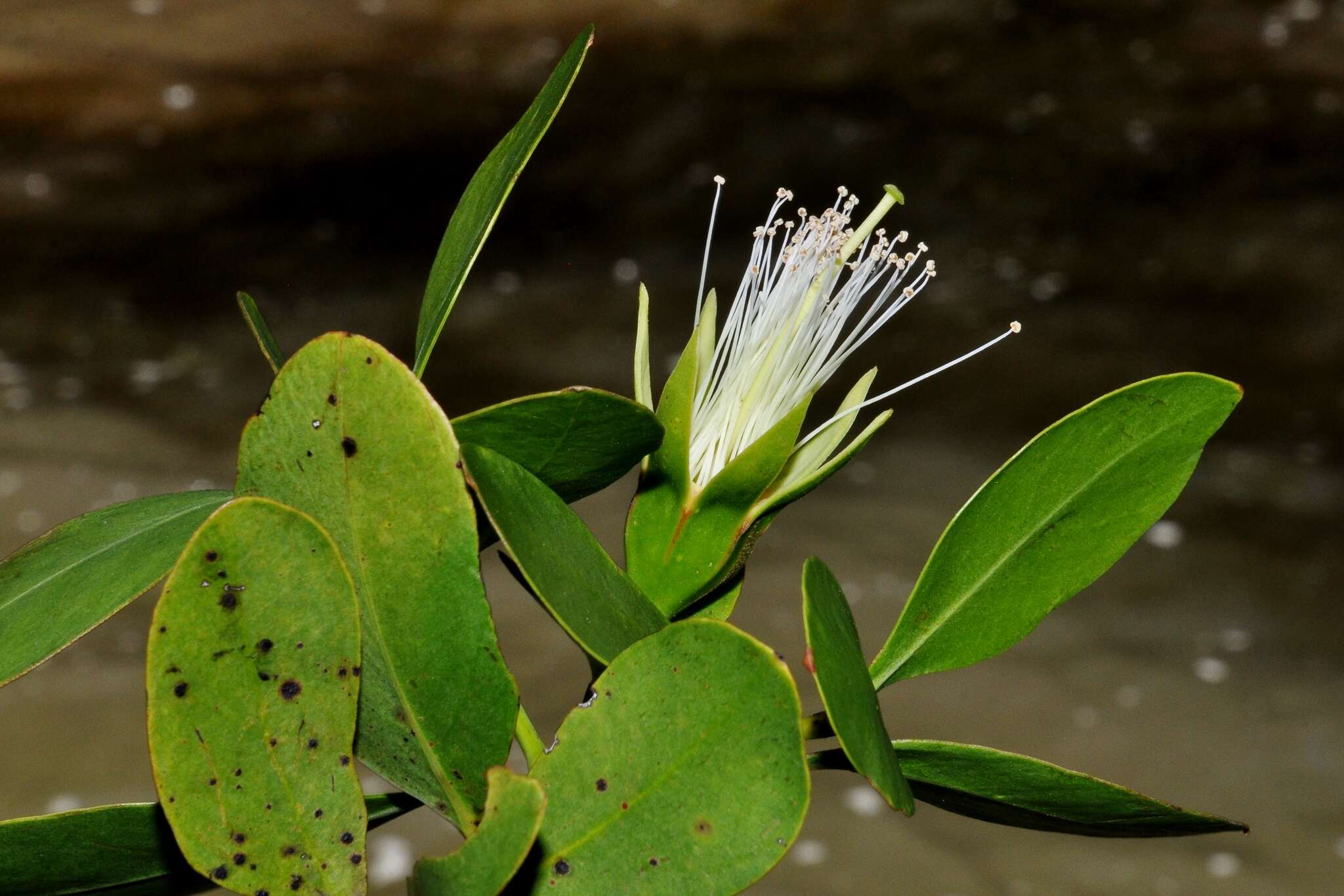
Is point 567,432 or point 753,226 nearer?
point 567,432

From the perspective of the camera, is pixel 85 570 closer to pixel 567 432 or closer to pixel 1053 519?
pixel 567 432

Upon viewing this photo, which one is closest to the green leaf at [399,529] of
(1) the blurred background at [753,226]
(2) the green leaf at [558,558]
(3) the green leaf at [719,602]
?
(2) the green leaf at [558,558]

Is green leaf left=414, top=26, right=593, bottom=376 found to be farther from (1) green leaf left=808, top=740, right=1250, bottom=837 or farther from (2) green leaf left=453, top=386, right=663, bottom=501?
(1) green leaf left=808, top=740, right=1250, bottom=837

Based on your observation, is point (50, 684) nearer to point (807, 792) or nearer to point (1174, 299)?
point (807, 792)

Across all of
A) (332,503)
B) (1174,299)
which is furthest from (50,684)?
(1174,299)

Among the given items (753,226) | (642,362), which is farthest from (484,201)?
(753,226)

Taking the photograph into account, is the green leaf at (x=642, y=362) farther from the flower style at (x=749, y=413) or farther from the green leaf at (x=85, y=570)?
the green leaf at (x=85, y=570)

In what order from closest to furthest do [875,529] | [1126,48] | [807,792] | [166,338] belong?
[807,792] < [875,529] < [166,338] < [1126,48]
